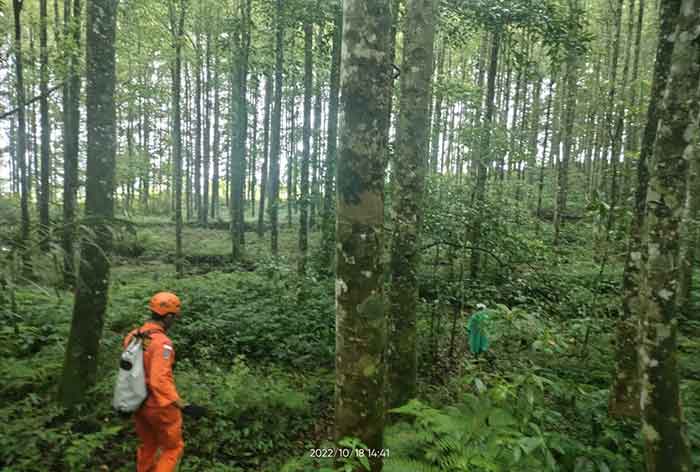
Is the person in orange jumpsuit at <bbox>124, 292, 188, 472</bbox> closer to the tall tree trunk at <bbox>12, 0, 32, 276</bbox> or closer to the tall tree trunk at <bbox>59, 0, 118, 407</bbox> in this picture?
the tall tree trunk at <bbox>12, 0, 32, 276</bbox>

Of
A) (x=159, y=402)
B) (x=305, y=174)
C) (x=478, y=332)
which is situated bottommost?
(x=159, y=402)

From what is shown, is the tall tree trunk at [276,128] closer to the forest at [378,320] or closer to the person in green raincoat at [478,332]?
the forest at [378,320]

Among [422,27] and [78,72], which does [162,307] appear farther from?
[78,72]

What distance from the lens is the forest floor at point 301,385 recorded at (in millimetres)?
3664

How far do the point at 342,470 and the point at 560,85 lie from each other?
99.3ft

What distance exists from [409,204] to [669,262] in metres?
2.78

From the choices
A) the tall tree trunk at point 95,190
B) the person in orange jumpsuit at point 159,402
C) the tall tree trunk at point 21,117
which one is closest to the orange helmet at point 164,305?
the person in orange jumpsuit at point 159,402

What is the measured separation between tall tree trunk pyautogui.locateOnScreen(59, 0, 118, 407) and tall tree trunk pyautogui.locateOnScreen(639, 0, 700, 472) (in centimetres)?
578

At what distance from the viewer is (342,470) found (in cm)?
278

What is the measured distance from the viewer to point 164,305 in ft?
14.0

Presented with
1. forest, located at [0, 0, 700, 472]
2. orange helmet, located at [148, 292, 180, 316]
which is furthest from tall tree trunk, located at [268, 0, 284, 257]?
orange helmet, located at [148, 292, 180, 316]

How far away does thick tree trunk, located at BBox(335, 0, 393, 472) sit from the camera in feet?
9.33

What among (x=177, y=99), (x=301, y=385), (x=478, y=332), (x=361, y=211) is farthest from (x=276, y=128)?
(x=361, y=211)

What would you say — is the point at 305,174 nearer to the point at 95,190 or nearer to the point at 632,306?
the point at 95,190
